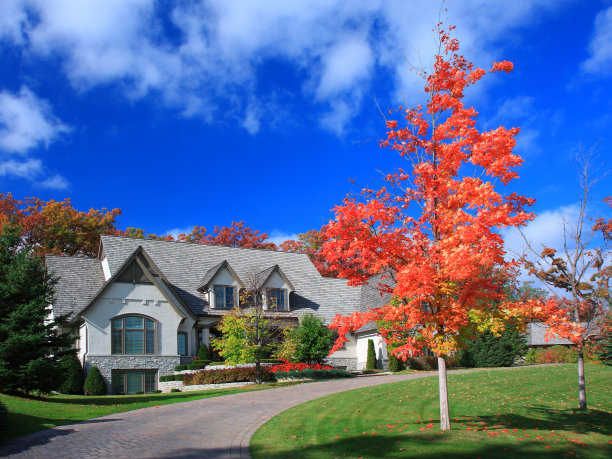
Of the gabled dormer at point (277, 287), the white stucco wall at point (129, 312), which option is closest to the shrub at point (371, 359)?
the gabled dormer at point (277, 287)


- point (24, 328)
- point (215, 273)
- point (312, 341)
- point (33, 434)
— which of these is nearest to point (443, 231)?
point (33, 434)

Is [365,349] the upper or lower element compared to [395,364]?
upper

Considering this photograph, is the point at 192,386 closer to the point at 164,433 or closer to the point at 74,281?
the point at 74,281

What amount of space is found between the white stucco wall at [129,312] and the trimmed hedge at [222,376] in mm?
4111

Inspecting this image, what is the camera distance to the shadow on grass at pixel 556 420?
13.6 metres

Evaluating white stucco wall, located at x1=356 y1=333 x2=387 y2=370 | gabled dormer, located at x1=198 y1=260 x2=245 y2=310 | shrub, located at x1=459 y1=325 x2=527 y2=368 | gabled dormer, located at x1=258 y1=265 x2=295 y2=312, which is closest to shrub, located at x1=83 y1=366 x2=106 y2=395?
gabled dormer, located at x1=198 y1=260 x2=245 y2=310

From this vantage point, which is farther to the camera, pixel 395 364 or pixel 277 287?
pixel 277 287

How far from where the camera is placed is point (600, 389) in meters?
21.0

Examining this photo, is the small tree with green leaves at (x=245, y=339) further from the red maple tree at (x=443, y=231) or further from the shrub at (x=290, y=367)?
the red maple tree at (x=443, y=231)

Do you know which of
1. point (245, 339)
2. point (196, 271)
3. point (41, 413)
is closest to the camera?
point (41, 413)

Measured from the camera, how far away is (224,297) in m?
35.7

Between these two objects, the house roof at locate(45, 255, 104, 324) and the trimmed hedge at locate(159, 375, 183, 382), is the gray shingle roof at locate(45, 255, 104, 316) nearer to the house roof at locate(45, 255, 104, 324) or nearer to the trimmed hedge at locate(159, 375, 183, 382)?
the house roof at locate(45, 255, 104, 324)

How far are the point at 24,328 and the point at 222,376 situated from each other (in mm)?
9975

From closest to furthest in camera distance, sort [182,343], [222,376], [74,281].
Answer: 1. [222,376]
2. [74,281]
3. [182,343]
